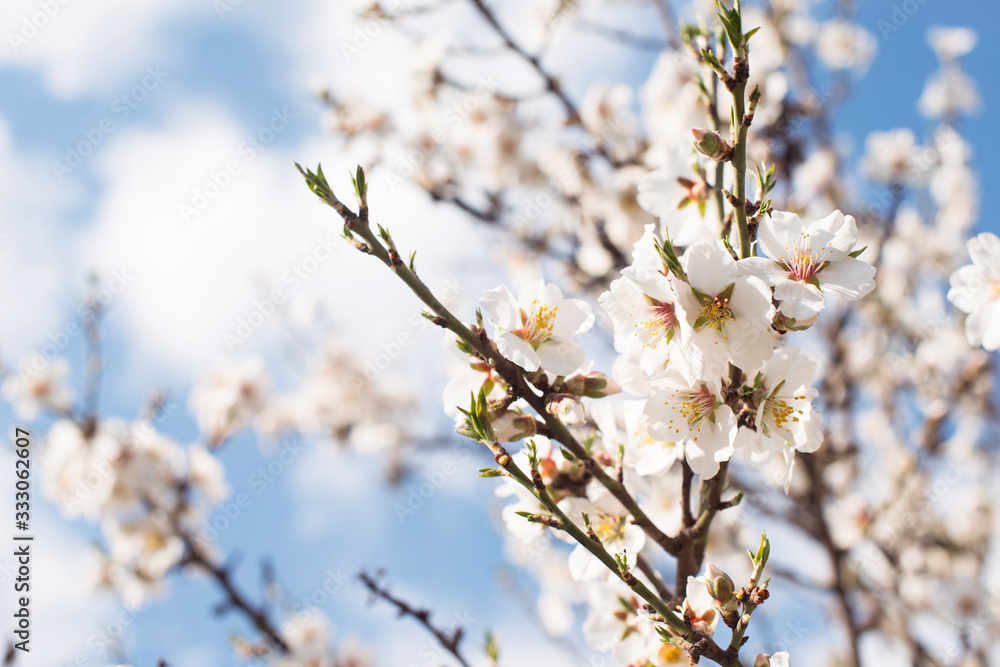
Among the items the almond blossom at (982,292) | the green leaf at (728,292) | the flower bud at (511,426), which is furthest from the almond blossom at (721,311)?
the almond blossom at (982,292)

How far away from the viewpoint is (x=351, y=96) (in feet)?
15.2

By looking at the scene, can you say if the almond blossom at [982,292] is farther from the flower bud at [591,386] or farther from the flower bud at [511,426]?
the flower bud at [511,426]

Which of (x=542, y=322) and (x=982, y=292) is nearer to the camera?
(x=542, y=322)

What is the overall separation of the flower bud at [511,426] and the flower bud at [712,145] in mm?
687

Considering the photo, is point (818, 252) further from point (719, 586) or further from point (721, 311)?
point (719, 586)

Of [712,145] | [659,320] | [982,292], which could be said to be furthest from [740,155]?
[982,292]

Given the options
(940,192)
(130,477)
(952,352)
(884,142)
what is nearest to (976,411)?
(952,352)

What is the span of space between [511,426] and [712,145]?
734mm

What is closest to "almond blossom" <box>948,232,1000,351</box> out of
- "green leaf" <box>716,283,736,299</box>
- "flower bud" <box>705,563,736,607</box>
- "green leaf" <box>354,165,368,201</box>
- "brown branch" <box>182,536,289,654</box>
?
"green leaf" <box>716,283,736,299</box>

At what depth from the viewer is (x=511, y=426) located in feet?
4.61

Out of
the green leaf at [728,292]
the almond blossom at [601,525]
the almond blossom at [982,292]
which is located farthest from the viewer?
the almond blossom at [982,292]

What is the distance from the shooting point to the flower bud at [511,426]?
140cm

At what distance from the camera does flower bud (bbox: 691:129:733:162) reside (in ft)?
4.39

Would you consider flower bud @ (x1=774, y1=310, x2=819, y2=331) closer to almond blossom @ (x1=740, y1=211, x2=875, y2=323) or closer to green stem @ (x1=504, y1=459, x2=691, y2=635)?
→ almond blossom @ (x1=740, y1=211, x2=875, y2=323)
